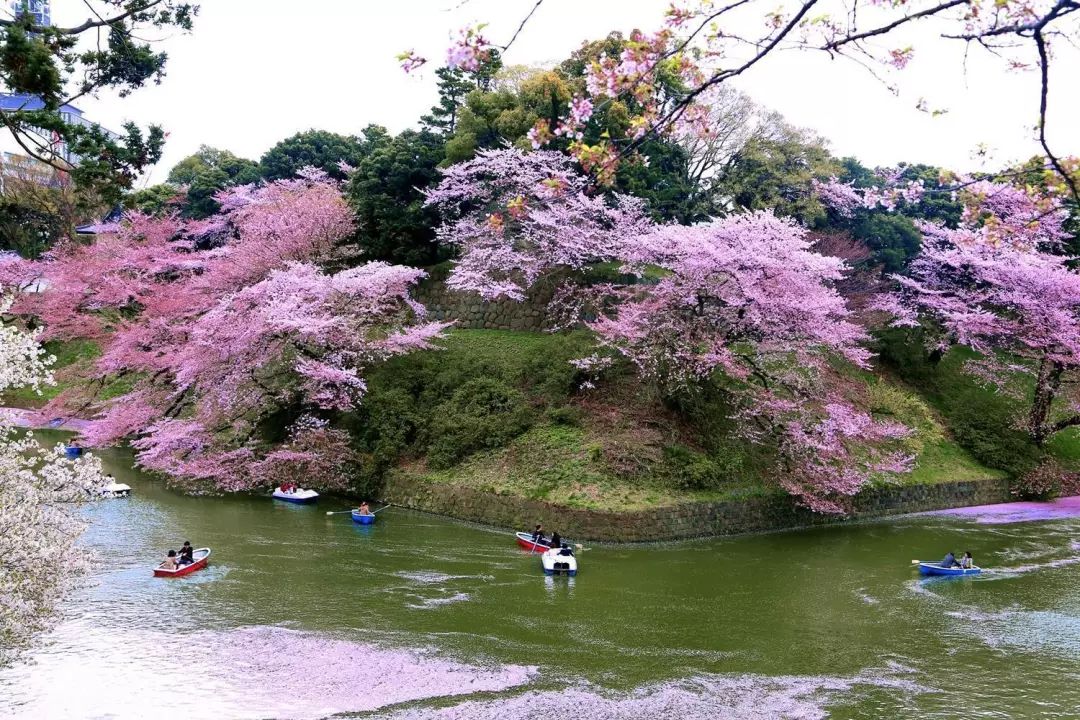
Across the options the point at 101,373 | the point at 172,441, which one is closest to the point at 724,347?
the point at 172,441

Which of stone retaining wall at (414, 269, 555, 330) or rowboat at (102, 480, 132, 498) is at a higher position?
stone retaining wall at (414, 269, 555, 330)

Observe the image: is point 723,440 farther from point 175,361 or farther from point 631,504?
point 175,361

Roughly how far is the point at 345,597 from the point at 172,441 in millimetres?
9766

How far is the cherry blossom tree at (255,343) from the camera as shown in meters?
21.3

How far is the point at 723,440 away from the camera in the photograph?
20.8 m

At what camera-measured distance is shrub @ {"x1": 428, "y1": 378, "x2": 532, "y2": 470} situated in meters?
20.8

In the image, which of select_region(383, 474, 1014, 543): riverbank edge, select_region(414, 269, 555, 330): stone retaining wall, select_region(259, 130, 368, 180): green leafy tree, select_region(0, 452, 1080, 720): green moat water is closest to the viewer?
select_region(0, 452, 1080, 720): green moat water

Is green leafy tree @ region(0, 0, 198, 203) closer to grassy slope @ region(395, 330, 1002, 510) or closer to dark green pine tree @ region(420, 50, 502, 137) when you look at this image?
grassy slope @ region(395, 330, 1002, 510)

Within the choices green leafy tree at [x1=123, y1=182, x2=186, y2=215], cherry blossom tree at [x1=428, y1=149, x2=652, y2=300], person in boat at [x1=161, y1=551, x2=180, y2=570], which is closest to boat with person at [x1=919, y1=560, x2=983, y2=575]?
cherry blossom tree at [x1=428, y1=149, x2=652, y2=300]

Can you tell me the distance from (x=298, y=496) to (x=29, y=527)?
41.9ft

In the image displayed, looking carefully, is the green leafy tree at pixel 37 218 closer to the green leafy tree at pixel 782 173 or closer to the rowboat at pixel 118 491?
the rowboat at pixel 118 491

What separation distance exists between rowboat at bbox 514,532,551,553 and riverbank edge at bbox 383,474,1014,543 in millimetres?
1009

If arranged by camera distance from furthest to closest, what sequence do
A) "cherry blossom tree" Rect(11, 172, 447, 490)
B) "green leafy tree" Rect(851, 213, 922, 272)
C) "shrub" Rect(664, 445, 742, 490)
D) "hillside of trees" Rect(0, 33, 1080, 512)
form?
"green leafy tree" Rect(851, 213, 922, 272) → "cherry blossom tree" Rect(11, 172, 447, 490) → "hillside of trees" Rect(0, 33, 1080, 512) → "shrub" Rect(664, 445, 742, 490)

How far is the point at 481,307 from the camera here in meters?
27.4
